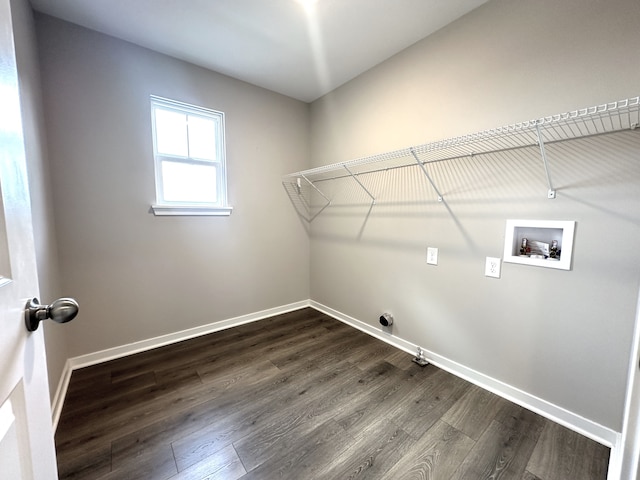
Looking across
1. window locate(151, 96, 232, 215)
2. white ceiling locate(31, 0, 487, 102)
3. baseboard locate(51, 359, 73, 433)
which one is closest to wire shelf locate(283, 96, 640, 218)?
white ceiling locate(31, 0, 487, 102)

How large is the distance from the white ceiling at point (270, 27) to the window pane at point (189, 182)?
0.91m

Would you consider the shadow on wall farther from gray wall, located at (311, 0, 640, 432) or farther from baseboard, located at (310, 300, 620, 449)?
baseboard, located at (310, 300, 620, 449)

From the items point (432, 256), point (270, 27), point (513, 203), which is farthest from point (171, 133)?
point (513, 203)

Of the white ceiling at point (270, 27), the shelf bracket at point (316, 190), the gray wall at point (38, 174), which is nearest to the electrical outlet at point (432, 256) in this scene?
the shelf bracket at point (316, 190)

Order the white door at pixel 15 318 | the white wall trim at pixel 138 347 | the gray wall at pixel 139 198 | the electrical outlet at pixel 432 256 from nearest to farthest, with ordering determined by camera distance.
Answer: the white door at pixel 15 318 → the white wall trim at pixel 138 347 → the gray wall at pixel 139 198 → the electrical outlet at pixel 432 256

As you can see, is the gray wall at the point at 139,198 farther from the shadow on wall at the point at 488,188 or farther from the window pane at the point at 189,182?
the shadow on wall at the point at 488,188

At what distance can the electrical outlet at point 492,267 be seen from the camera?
170 centimetres

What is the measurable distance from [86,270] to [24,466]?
188cm

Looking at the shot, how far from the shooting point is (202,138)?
250 centimetres

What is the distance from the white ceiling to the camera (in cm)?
168

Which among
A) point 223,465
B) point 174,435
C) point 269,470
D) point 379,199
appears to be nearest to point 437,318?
point 379,199

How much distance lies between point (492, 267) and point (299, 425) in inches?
60.6

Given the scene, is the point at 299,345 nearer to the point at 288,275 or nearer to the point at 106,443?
the point at 288,275

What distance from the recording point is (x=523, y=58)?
1.52 m
